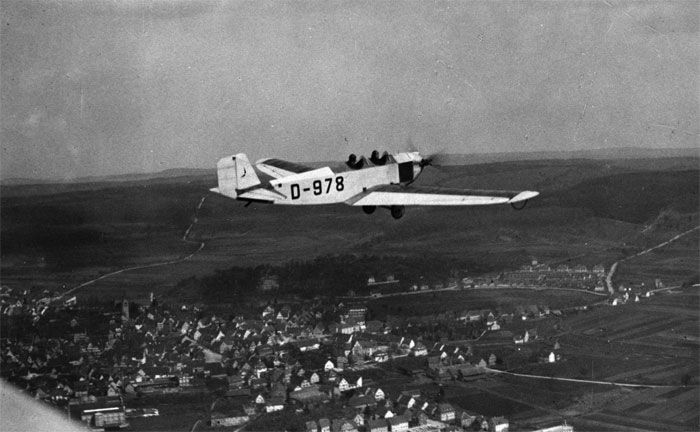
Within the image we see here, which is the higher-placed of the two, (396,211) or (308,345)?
(396,211)

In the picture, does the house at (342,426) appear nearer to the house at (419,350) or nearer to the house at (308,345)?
the house at (308,345)

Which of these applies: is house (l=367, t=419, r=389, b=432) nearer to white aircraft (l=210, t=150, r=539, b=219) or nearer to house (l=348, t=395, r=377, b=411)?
house (l=348, t=395, r=377, b=411)

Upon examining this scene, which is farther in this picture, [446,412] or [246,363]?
[446,412]

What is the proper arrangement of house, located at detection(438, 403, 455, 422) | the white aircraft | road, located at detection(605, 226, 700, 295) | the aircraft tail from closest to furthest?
the white aircraft
the aircraft tail
house, located at detection(438, 403, 455, 422)
road, located at detection(605, 226, 700, 295)

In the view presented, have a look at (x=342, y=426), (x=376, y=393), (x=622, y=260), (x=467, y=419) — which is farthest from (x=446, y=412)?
(x=622, y=260)

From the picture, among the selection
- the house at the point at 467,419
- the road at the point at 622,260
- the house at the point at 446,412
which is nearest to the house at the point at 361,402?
the house at the point at 446,412

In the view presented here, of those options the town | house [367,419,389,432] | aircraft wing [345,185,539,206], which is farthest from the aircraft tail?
house [367,419,389,432]

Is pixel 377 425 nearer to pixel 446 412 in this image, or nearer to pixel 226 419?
pixel 446 412
